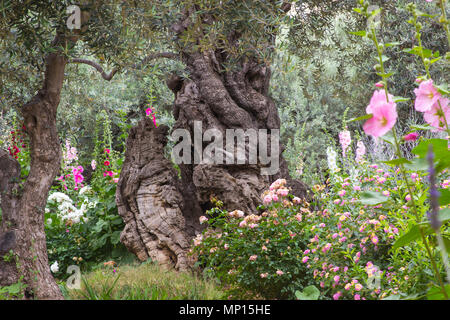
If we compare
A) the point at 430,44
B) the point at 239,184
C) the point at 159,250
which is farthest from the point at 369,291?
the point at 430,44

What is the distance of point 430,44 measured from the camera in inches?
371

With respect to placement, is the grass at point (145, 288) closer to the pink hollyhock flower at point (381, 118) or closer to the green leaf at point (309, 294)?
the green leaf at point (309, 294)

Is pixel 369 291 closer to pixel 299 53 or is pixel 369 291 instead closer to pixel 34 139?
pixel 34 139

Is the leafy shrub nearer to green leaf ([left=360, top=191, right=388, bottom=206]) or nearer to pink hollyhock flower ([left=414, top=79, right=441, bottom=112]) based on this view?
green leaf ([left=360, top=191, right=388, bottom=206])

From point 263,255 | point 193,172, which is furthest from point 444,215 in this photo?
point 193,172

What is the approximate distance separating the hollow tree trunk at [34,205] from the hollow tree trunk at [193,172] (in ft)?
5.00

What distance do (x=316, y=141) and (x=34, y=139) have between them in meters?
9.43

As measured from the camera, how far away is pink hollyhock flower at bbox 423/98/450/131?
1.75 m

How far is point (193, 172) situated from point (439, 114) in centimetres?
374

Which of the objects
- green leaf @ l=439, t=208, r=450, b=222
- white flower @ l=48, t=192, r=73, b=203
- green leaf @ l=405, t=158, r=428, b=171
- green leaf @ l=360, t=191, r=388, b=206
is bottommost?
green leaf @ l=439, t=208, r=450, b=222

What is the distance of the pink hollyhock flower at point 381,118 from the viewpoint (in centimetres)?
156

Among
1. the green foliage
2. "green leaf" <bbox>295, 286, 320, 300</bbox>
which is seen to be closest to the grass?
the green foliage

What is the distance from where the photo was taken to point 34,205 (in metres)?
3.75

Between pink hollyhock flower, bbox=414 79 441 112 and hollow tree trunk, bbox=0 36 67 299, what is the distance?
3.06 metres
